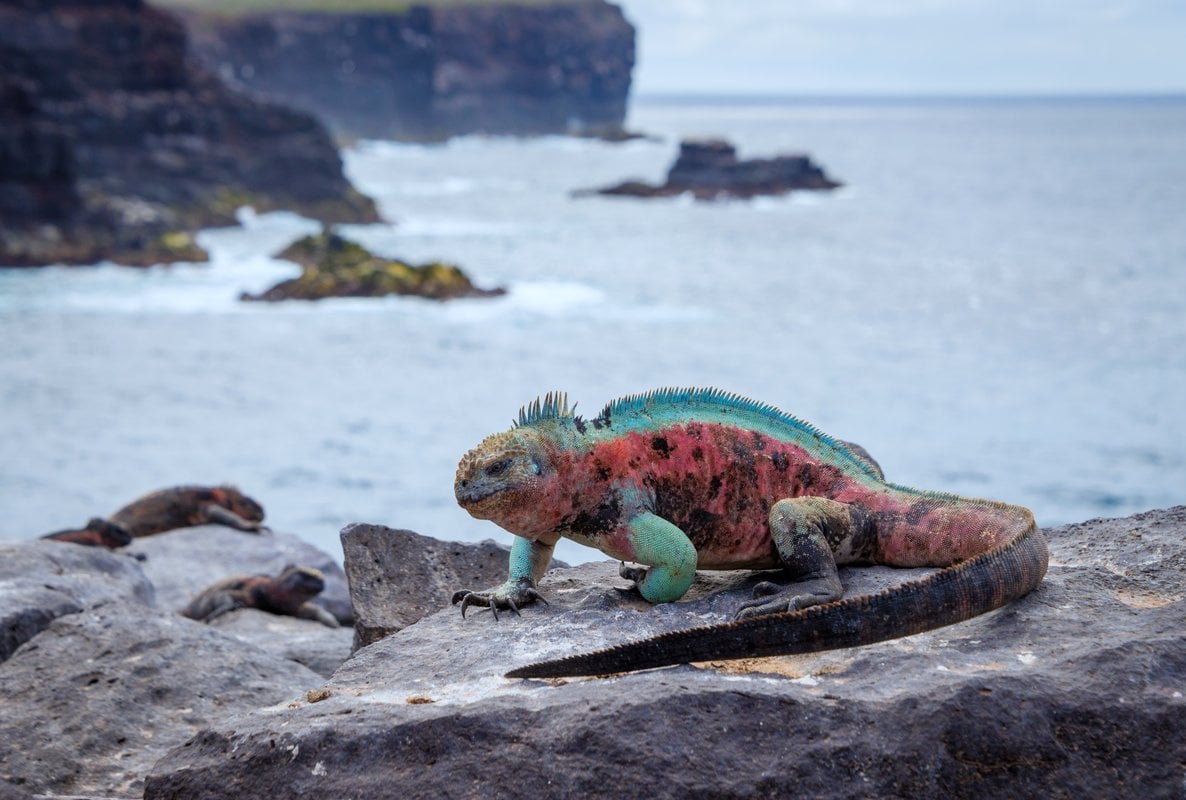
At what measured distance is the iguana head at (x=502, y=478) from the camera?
3709mm

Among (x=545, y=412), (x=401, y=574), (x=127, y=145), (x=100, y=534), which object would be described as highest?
(x=545, y=412)

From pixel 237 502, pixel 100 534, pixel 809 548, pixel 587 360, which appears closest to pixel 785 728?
pixel 809 548

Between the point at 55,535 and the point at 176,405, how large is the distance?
8.23m

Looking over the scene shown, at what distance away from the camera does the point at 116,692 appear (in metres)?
4.66

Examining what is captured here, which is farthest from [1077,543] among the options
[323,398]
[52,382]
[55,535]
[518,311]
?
[518,311]

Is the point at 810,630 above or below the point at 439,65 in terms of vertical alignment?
below

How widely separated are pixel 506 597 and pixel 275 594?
15.2 ft

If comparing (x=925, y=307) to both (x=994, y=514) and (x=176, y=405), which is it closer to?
(x=176, y=405)

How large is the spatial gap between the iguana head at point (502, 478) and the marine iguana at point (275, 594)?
184 inches

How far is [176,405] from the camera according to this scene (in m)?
17.4

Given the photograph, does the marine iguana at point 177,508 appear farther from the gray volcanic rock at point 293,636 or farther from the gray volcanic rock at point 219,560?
the gray volcanic rock at point 293,636

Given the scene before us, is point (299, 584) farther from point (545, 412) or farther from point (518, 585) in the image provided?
point (545, 412)

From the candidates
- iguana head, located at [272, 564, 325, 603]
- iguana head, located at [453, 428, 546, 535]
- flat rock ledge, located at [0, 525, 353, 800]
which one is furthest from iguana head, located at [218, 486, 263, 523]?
iguana head, located at [453, 428, 546, 535]

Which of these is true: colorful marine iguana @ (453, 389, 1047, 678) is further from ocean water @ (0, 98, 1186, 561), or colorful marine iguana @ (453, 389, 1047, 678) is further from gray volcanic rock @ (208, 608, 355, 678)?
ocean water @ (0, 98, 1186, 561)
